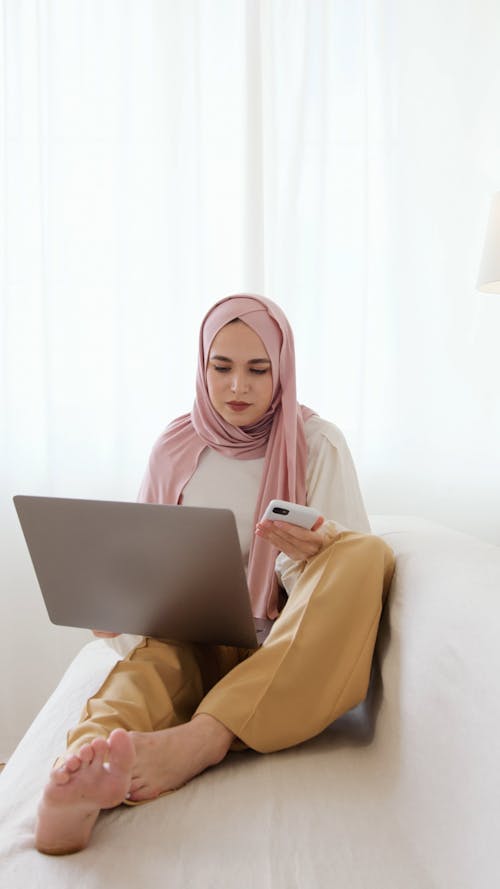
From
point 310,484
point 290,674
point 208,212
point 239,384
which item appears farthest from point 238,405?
point 208,212

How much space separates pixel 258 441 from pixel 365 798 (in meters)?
0.84

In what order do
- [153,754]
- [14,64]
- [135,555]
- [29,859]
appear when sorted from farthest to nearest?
[14,64] → [135,555] → [153,754] → [29,859]

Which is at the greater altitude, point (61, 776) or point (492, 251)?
point (492, 251)

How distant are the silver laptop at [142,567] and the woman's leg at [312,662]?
0.08 m

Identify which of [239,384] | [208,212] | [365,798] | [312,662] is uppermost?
[208,212]

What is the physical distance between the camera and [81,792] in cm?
97

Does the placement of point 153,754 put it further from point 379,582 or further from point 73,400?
point 73,400

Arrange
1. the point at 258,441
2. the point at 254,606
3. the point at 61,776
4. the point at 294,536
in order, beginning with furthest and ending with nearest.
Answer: the point at 258,441 → the point at 254,606 → the point at 294,536 → the point at 61,776

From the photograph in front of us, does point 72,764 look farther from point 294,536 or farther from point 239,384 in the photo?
point 239,384

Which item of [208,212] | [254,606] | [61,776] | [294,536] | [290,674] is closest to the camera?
[61,776]

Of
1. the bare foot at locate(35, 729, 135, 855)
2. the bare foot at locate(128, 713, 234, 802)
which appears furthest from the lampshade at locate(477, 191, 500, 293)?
the bare foot at locate(35, 729, 135, 855)

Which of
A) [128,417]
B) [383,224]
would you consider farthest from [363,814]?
[383,224]

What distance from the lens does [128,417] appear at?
2551mm

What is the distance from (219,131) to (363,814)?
2092 millimetres
